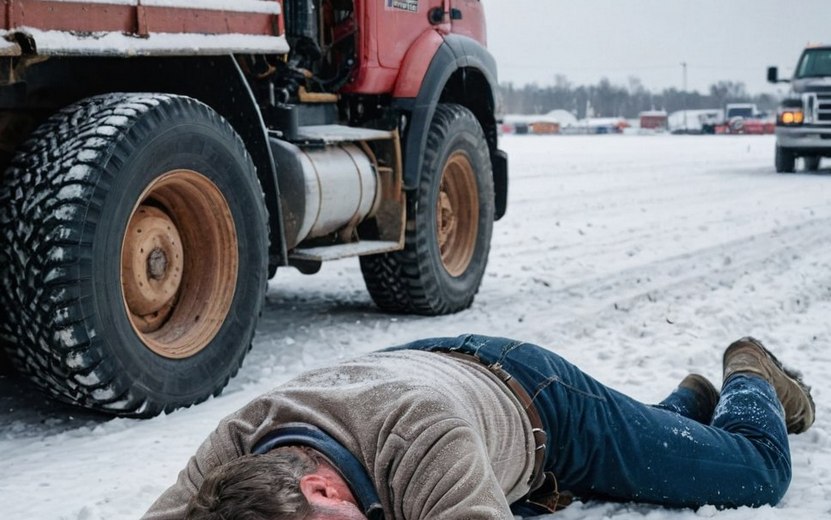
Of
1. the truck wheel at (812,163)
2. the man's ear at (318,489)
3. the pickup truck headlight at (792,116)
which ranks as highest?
the pickup truck headlight at (792,116)

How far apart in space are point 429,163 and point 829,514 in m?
3.50

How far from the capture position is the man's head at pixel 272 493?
1915 mm

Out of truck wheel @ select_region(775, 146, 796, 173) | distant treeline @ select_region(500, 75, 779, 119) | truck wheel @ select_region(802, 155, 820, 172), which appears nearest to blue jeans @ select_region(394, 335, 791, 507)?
truck wheel @ select_region(775, 146, 796, 173)

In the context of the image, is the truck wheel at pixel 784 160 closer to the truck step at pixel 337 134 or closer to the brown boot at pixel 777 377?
the truck step at pixel 337 134

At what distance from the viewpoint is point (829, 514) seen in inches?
124

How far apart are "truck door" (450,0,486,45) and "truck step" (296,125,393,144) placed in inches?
41.7

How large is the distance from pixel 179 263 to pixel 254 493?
256cm

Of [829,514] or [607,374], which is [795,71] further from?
[829,514]

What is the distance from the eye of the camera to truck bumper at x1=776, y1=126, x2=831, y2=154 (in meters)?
17.0

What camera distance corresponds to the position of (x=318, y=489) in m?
2.03

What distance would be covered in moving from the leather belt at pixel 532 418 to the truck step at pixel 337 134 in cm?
267

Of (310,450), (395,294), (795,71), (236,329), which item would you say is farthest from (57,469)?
(795,71)

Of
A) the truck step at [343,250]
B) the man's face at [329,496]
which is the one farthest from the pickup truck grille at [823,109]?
the man's face at [329,496]

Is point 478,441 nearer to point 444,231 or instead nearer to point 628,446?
point 628,446
